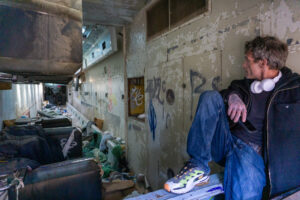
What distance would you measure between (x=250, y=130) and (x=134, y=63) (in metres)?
3.08

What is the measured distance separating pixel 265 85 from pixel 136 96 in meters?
3.37

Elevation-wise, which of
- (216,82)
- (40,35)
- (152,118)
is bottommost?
(152,118)

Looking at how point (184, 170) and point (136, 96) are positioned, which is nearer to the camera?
point (184, 170)

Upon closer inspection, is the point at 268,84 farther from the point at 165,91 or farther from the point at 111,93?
the point at 111,93

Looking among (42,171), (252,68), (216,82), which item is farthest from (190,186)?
(42,171)

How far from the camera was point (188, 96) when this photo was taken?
7.82 feet

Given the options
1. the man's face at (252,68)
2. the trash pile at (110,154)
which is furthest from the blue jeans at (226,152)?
the trash pile at (110,154)

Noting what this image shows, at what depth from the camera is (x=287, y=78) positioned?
48.0 inches

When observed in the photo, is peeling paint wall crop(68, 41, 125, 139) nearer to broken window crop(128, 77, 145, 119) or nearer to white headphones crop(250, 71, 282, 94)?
broken window crop(128, 77, 145, 119)

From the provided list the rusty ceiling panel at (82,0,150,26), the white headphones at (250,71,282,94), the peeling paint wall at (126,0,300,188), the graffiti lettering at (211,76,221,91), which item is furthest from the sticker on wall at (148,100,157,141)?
the white headphones at (250,71,282,94)

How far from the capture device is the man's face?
138 centimetres

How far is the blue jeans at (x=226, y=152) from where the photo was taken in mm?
1192

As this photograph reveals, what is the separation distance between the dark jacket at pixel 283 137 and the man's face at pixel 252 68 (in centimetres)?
19

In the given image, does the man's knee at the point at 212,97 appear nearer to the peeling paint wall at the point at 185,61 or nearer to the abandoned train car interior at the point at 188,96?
the abandoned train car interior at the point at 188,96
